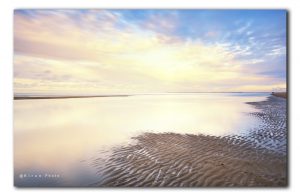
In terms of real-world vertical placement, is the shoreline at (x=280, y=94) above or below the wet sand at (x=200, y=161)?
above

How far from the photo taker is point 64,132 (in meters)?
2.77

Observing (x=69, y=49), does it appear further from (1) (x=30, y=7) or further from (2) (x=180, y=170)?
(2) (x=180, y=170)

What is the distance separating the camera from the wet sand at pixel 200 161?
2629 millimetres

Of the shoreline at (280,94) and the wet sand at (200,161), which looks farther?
the shoreline at (280,94)

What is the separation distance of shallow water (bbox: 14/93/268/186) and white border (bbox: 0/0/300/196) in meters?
0.10

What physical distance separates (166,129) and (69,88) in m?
1.30

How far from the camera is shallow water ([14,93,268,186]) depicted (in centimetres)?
267

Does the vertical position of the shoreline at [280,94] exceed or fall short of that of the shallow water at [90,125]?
it exceeds it

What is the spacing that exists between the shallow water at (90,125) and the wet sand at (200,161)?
0.12 meters

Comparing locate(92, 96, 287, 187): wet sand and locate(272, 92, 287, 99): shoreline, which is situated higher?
locate(272, 92, 287, 99): shoreline

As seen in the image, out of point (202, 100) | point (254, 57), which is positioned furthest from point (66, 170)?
point (254, 57)

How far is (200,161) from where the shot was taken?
273 centimetres
